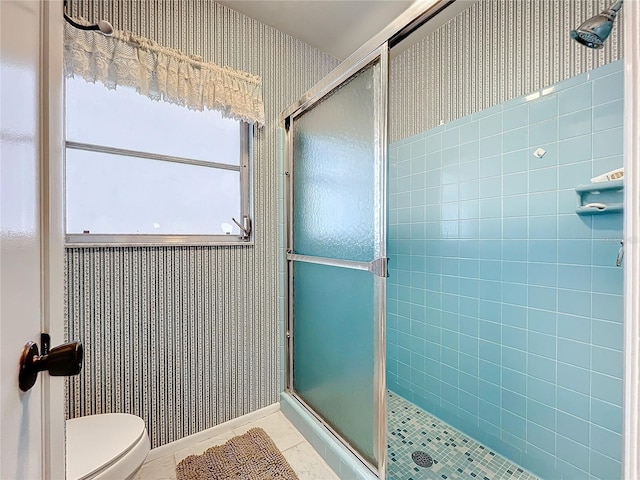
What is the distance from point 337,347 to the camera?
56.8 inches

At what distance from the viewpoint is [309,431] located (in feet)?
5.08

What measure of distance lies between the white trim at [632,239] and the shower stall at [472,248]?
662mm

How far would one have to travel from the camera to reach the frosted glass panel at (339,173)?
123 centimetres

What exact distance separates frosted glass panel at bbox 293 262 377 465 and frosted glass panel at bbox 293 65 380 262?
15 cm

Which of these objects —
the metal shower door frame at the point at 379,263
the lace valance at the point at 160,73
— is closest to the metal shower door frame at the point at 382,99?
the metal shower door frame at the point at 379,263

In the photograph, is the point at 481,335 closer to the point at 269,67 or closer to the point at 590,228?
the point at 590,228

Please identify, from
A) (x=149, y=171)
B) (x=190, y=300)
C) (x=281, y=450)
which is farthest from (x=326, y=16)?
(x=281, y=450)

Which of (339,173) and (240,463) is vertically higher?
(339,173)

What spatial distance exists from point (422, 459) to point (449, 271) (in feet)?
3.34

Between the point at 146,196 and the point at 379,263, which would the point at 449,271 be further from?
the point at 146,196

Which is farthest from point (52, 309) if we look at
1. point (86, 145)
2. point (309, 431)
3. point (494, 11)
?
point (494, 11)

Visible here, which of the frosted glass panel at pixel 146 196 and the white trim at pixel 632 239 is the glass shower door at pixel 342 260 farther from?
the white trim at pixel 632 239

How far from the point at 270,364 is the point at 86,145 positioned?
1520mm

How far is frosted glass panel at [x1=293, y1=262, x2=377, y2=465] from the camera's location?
1257mm
